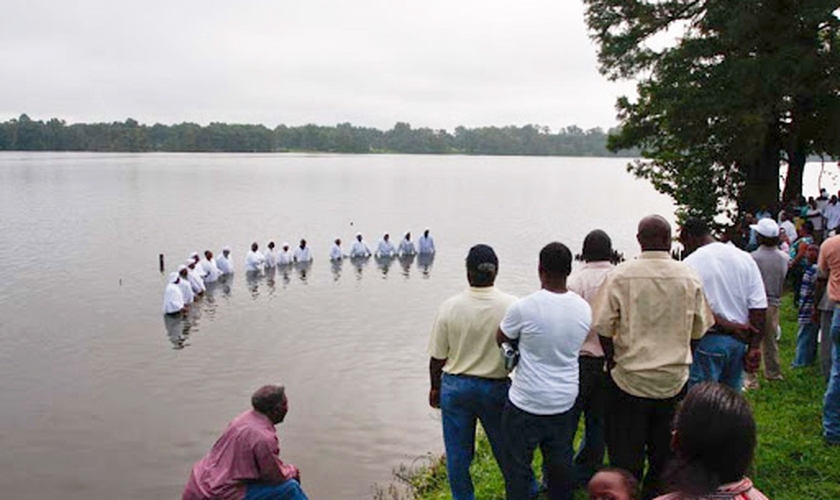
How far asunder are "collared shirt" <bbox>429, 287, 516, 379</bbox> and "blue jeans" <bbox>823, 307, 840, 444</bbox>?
2.92 meters

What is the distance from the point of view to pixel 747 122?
17.0 meters

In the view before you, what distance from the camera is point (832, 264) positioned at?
623cm

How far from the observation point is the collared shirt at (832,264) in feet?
19.9

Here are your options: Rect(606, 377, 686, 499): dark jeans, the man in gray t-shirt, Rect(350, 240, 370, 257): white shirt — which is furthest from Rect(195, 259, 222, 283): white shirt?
Rect(606, 377, 686, 499): dark jeans

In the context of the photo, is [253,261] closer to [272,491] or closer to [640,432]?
[272,491]

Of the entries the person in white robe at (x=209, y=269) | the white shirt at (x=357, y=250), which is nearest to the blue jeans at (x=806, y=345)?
the person in white robe at (x=209, y=269)

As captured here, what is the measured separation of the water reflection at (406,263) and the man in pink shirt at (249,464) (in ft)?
60.7

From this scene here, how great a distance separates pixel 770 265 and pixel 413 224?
37.8m

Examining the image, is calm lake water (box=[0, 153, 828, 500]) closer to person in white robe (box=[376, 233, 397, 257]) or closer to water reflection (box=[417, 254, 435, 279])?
water reflection (box=[417, 254, 435, 279])

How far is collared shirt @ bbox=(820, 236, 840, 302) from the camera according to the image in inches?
239

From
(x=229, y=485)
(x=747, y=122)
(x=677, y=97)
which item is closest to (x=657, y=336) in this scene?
(x=229, y=485)

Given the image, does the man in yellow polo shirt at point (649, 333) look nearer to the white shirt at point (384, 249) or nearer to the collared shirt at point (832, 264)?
the collared shirt at point (832, 264)

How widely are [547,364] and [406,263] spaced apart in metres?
22.0

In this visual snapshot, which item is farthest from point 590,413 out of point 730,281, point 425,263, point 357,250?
point 357,250
